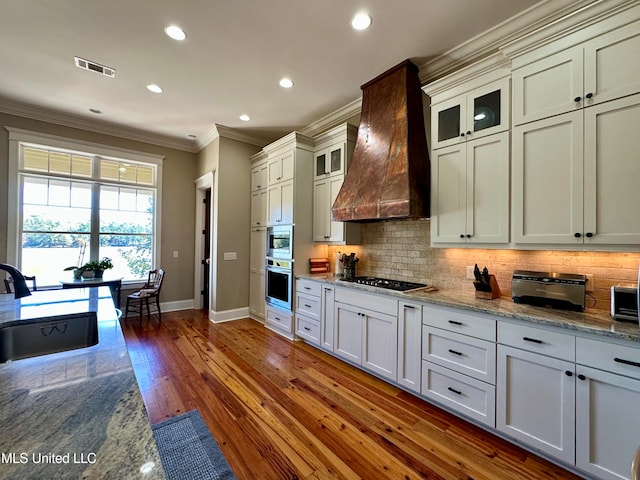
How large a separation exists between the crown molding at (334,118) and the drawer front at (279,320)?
2.83 m

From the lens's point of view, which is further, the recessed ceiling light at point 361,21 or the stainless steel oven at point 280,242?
the stainless steel oven at point 280,242

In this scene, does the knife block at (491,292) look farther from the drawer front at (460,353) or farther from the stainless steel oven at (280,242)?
the stainless steel oven at (280,242)

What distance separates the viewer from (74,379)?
2.88 ft

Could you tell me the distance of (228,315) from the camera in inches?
185

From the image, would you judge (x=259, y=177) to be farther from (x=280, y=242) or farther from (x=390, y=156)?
(x=390, y=156)

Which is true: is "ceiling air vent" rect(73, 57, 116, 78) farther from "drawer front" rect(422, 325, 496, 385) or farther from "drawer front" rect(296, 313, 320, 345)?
"drawer front" rect(422, 325, 496, 385)

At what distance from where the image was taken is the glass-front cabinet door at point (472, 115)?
2.21 metres

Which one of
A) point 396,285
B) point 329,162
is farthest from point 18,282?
point 329,162

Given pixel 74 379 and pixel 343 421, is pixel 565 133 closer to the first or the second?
pixel 343 421

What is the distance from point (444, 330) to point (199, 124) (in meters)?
4.54

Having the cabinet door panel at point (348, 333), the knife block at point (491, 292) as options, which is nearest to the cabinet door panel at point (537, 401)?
the knife block at point (491, 292)

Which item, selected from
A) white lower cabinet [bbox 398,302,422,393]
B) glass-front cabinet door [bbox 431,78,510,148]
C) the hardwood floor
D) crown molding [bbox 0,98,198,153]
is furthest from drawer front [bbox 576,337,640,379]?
crown molding [bbox 0,98,198,153]

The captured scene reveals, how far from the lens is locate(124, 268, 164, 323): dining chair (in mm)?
4585

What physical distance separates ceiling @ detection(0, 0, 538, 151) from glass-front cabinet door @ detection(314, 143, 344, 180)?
1.99 ft
